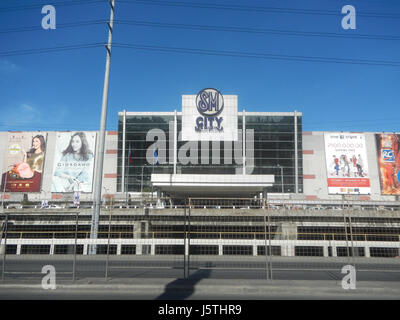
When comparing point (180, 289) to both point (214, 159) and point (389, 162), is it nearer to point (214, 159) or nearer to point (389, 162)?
point (214, 159)

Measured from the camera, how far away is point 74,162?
59.2 meters

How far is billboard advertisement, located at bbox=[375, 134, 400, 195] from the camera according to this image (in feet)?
187

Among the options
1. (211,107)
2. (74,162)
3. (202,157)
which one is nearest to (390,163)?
(202,157)

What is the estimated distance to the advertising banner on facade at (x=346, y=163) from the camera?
56094mm

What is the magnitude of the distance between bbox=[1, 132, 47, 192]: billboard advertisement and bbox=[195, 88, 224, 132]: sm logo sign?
3601 centimetres

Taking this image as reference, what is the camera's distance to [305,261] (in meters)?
13.9

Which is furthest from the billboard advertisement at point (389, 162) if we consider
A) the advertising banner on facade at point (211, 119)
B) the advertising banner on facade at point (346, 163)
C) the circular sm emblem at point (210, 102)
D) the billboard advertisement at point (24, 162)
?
the billboard advertisement at point (24, 162)

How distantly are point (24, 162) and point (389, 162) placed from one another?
76.1 meters

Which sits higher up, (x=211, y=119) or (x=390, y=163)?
(x=211, y=119)

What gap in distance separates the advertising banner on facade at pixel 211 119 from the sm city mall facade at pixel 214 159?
5190 millimetres

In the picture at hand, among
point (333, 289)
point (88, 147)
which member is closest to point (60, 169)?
point (88, 147)

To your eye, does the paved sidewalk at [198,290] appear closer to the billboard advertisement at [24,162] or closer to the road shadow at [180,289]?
the road shadow at [180,289]

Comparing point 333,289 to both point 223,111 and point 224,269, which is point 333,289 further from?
point 223,111
